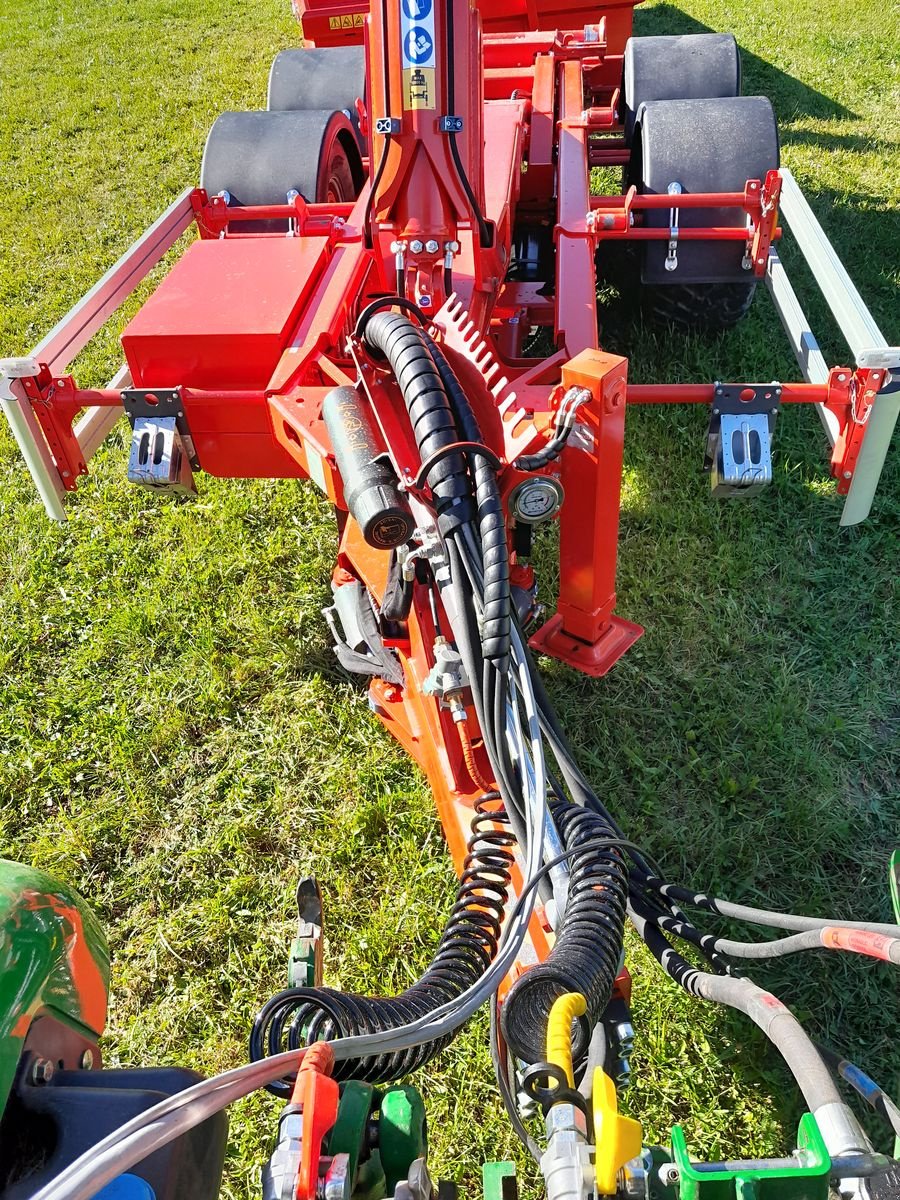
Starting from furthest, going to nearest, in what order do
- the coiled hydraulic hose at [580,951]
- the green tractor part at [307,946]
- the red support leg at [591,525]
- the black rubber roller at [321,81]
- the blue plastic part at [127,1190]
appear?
the black rubber roller at [321,81], the red support leg at [591,525], the green tractor part at [307,946], the coiled hydraulic hose at [580,951], the blue plastic part at [127,1190]

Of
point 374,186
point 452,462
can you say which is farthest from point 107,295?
point 452,462

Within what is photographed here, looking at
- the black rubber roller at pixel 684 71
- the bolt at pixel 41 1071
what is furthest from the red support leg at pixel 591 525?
the black rubber roller at pixel 684 71

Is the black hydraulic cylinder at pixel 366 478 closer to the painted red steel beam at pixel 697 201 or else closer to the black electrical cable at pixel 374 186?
the black electrical cable at pixel 374 186

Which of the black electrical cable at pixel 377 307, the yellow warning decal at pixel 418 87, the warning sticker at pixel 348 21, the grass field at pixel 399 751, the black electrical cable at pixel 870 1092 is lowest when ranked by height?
the grass field at pixel 399 751

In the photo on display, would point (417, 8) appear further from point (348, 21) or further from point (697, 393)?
point (348, 21)

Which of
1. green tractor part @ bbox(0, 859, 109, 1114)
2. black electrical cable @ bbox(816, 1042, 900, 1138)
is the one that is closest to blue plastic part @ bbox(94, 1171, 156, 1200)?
green tractor part @ bbox(0, 859, 109, 1114)

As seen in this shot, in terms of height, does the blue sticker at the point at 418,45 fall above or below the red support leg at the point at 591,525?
above

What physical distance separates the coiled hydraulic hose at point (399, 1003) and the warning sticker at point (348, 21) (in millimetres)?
5041

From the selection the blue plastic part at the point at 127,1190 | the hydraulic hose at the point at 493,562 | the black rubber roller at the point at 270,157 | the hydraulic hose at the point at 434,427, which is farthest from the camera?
the black rubber roller at the point at 270,157

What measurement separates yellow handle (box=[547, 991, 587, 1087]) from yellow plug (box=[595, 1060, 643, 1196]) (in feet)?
0.45

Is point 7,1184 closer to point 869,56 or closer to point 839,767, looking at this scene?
point 839,767

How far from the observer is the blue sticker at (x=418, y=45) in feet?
7.79

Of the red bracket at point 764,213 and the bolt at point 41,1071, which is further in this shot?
the red bracket at point 764,213

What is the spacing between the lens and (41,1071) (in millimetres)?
1146
